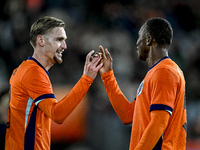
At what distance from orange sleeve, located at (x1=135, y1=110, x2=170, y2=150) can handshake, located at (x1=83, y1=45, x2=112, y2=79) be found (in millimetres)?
767

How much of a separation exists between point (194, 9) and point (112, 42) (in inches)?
81.4

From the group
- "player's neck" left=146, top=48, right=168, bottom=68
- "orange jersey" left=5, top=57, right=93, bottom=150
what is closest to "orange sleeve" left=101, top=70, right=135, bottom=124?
"orange jersey" left=5, top=57, right=93, bottom=150

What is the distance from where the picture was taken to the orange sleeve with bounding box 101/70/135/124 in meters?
2.44

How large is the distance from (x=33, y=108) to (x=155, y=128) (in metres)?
1.02

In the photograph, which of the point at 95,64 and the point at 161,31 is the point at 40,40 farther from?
the point at 161,31

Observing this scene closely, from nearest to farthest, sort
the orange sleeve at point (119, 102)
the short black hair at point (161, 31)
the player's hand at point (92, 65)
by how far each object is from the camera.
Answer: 1. the short black hair at point (161, 31)
2. the player's hand at point (92, 65)
3. the orange sleeve at point (119, 102)

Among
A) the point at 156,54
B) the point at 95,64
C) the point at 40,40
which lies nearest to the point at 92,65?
the point at 95,64

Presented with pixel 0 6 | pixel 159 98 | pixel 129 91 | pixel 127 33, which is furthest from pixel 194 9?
pixel 159 98

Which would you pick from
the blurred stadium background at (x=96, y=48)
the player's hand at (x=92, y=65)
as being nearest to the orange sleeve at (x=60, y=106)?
the player's hand at (x=92, y=65)

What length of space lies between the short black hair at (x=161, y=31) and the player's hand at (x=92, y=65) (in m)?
0.61

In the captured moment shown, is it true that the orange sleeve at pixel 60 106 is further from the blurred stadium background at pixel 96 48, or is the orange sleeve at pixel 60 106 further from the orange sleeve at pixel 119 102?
the blurred stadium background at pixel 96 48

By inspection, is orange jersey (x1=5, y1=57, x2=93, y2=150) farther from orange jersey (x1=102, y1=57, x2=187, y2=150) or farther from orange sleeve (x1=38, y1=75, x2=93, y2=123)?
Answer: orange jersey (x1=102, y1=57, x2=187, y2=150)

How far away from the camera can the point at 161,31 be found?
1963mm

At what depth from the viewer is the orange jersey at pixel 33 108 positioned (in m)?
2.13
